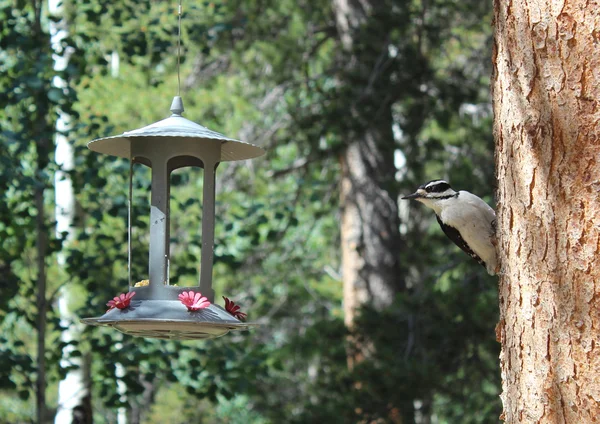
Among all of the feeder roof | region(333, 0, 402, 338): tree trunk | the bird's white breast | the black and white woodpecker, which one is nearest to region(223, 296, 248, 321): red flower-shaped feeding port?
the feeder roof

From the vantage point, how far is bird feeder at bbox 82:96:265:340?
328 centimetres

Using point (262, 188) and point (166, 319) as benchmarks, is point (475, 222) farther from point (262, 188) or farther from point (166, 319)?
point (262, 188)

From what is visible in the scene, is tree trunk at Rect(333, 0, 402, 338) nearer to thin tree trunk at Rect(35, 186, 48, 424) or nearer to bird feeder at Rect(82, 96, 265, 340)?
thin tree trunk at Rect(35, 186, 48, 424)

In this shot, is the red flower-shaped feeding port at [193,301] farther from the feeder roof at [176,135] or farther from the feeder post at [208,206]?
the feeder roof at [176,135]

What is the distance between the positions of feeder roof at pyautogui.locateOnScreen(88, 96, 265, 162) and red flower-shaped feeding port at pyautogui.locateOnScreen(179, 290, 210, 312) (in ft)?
1.93

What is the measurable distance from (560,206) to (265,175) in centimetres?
765

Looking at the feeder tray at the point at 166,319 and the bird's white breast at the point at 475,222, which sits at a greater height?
the bird's white breast at the point at 475,222

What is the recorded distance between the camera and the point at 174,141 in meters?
3.62

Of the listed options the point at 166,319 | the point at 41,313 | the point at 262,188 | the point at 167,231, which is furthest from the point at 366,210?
the point at 166,319

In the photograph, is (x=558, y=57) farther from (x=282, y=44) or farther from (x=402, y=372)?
(x=282, y=44)

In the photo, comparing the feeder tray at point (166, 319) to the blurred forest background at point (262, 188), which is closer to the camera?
the feeder tray at point (166, 319)

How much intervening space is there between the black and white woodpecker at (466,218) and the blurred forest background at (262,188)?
7.89 feet

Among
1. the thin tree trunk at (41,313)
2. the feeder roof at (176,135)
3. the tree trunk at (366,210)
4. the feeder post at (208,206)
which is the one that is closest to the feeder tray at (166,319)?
the feeder post at (208,206)

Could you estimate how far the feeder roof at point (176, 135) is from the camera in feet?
11.1
